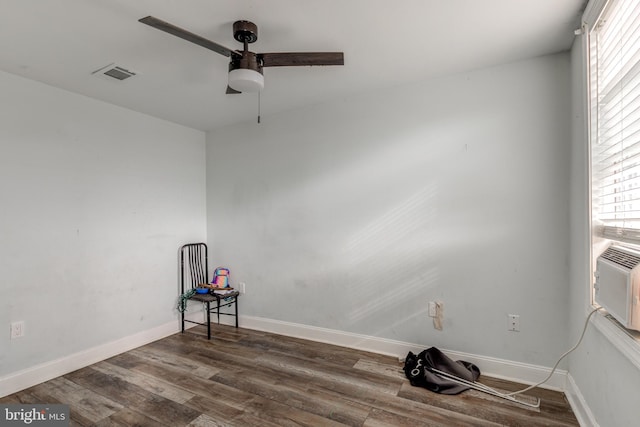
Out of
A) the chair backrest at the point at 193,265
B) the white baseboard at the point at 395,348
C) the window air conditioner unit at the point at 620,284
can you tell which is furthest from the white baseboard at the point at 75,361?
the window air conditioner unit at the point at 620,284

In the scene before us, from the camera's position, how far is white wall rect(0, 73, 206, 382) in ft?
7.58

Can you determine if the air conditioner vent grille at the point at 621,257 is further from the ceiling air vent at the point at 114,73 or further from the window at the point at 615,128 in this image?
the ceiling air vent at the point at 114,73

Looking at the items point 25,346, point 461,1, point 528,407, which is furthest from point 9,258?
point 528,407

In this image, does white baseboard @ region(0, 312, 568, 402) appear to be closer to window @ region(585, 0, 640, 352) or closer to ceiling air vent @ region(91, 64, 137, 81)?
window @ region(585, 0, 640, 352)

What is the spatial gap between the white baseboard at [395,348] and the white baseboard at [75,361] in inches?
36.0

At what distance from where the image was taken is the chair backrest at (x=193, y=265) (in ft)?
11.6

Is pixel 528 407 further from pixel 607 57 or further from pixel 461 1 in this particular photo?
pixel 461 1

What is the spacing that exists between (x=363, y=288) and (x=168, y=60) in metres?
2.40

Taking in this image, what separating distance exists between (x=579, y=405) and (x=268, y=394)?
1.94 m

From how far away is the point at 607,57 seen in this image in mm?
1554

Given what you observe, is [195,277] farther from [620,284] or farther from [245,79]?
[620,284]

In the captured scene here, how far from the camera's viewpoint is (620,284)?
1.26 meters

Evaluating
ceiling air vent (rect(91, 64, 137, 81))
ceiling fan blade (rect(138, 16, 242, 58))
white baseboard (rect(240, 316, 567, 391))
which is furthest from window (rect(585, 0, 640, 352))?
ceiling air vent (rect(91, 64, 137, 81))

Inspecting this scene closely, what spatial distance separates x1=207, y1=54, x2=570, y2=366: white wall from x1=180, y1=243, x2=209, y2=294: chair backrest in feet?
1.67
